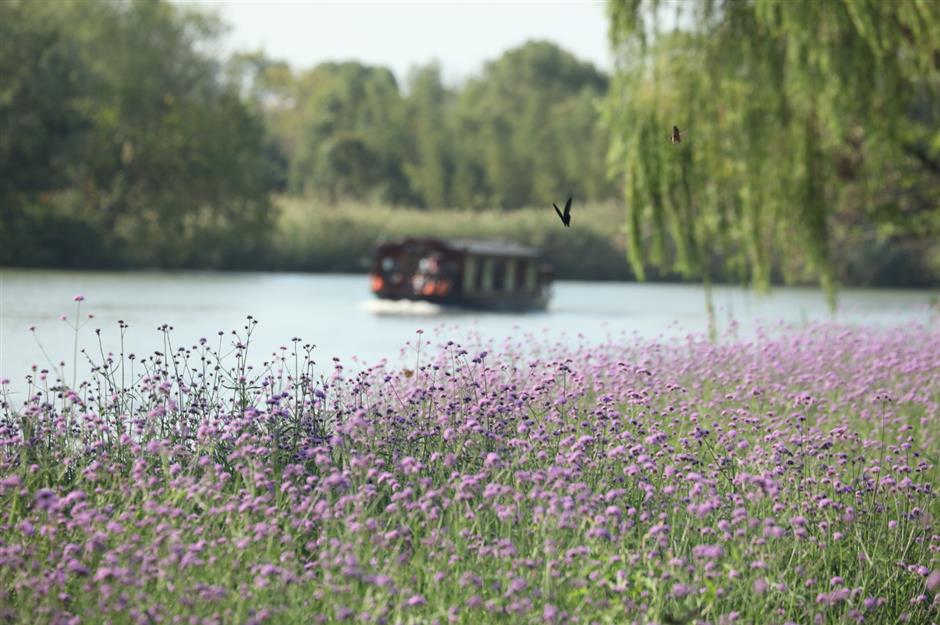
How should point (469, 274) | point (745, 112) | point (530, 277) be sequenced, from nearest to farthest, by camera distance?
point (745, 112) < point (469, 274) < point (530, 277)

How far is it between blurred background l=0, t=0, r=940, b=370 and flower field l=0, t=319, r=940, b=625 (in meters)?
6.52

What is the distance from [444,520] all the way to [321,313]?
24897mm

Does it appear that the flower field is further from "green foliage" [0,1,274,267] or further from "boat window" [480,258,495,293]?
"green foliage" [0,1,274,267]

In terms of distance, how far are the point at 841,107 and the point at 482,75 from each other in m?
86.6

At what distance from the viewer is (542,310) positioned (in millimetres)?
38656

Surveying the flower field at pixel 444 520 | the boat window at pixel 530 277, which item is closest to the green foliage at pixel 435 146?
the boat window at pixel 530 277

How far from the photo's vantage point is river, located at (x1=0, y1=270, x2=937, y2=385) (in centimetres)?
1836

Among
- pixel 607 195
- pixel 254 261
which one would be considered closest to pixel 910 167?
pixel 254 261

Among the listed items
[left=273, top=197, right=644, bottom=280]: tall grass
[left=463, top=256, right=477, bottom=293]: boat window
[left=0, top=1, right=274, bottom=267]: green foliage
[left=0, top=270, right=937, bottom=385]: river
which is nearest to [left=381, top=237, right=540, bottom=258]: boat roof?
[left=463, top=256, right=477, bottom=293]: boat window

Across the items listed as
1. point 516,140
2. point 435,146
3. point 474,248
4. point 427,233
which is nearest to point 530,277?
point 474,248

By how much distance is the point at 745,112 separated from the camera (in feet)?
47.1

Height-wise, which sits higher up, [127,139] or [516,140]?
[516,140]

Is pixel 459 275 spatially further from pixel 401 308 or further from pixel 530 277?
pixel 530 277

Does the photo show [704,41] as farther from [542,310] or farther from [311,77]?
[311,77]
